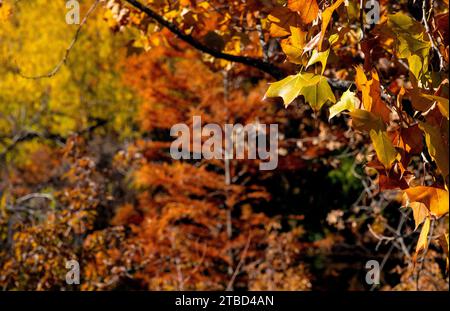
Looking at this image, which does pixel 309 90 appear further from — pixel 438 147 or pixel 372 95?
pixel 438 147

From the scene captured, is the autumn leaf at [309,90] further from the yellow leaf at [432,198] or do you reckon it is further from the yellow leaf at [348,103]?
the yellow leaf at [432,198]

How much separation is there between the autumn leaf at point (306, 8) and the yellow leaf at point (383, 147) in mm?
394

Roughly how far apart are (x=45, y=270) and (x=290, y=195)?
751 centimetres

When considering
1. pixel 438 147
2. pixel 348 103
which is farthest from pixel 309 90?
pixel 438 147

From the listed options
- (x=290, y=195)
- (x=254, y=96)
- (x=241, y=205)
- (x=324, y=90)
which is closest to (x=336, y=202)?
(x=290, y=195)

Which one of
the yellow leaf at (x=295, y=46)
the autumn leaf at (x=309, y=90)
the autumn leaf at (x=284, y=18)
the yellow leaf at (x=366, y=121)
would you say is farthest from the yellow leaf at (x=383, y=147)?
the autumn leaf at (x=284, y=18)

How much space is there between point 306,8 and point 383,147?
16.9 inches

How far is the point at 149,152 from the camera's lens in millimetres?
12758

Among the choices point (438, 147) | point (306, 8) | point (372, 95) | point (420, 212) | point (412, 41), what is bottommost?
point (420, 212)

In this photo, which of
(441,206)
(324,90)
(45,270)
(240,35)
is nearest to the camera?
(441,206)

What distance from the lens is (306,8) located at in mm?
1506

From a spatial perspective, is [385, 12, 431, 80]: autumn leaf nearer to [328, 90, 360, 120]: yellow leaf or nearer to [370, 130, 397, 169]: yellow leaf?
[328, 90, 360, 120]: yellow leaf

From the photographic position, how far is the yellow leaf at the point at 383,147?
4.21 ft
